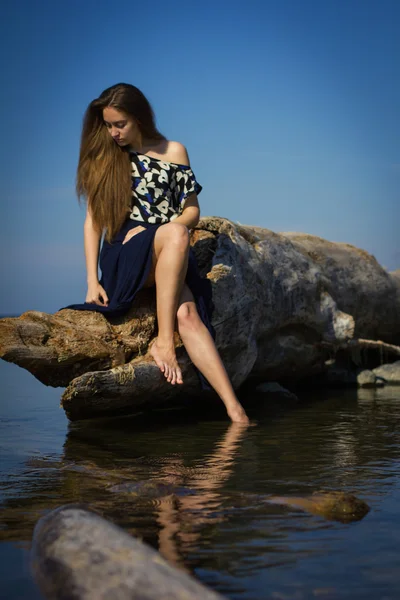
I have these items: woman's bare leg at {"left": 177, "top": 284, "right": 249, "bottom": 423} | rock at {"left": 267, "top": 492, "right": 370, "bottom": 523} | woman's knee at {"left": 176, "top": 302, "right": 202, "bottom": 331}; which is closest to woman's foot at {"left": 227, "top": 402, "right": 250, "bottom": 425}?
woman's bare leg at {"left": 177, "top": 284, "right": 249, "bottom": 423}

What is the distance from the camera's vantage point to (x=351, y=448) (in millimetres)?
4656

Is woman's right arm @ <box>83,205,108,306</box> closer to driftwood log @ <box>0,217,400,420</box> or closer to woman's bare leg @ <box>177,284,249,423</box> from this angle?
driftwood log @ <box>0,217,400,420</box>

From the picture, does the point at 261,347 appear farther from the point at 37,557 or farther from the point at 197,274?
the point at 37,557

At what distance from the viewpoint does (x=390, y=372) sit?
32.4ft

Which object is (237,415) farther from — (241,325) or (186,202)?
(186,202)

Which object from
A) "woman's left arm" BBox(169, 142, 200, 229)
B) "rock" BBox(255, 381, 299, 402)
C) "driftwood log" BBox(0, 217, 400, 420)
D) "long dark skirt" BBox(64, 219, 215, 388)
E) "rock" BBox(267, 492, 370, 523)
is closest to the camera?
"rock" BBox(267, 492, 370, 523)

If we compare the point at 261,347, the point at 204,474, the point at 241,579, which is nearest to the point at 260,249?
the point at 261,347

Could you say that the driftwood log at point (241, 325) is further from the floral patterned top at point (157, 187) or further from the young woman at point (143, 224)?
the floral patterned top at point (157, 187)

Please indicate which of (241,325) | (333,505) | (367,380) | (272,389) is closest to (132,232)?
(241,325)

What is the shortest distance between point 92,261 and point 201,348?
4.08 feet

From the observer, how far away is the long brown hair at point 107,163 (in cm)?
596

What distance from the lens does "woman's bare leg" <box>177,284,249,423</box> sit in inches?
228

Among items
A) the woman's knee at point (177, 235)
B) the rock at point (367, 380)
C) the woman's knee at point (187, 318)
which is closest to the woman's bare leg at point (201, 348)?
the woman's knee at point (187, 318)

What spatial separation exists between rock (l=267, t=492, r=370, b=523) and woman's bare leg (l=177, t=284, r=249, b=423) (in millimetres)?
2680
